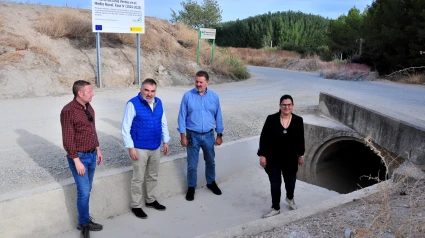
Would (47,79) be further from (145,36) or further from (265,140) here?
(265,140)

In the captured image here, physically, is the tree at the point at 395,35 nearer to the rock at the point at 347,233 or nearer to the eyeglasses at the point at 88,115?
the rock at the point at 347,233

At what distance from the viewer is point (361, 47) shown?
23500mm

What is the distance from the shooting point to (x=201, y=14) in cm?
3747

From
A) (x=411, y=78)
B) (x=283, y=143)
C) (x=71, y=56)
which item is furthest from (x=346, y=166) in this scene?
(x=71, y=56)

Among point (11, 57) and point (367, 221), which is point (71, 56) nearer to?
point (11, 57)

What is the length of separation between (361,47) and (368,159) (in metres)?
14.3

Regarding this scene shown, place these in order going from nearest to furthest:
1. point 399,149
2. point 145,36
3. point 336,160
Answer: point 399,149
point 336,160
point 145,36

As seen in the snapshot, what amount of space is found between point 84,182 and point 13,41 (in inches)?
378

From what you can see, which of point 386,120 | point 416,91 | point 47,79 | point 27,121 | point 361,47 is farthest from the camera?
point 361,47

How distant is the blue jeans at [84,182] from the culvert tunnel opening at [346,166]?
6.39 meters

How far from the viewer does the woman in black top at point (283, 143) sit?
14.9 ft

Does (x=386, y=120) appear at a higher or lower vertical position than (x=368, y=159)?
higher

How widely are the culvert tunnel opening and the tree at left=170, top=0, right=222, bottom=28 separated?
28.8 m

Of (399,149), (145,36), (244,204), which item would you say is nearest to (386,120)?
(399,149)
